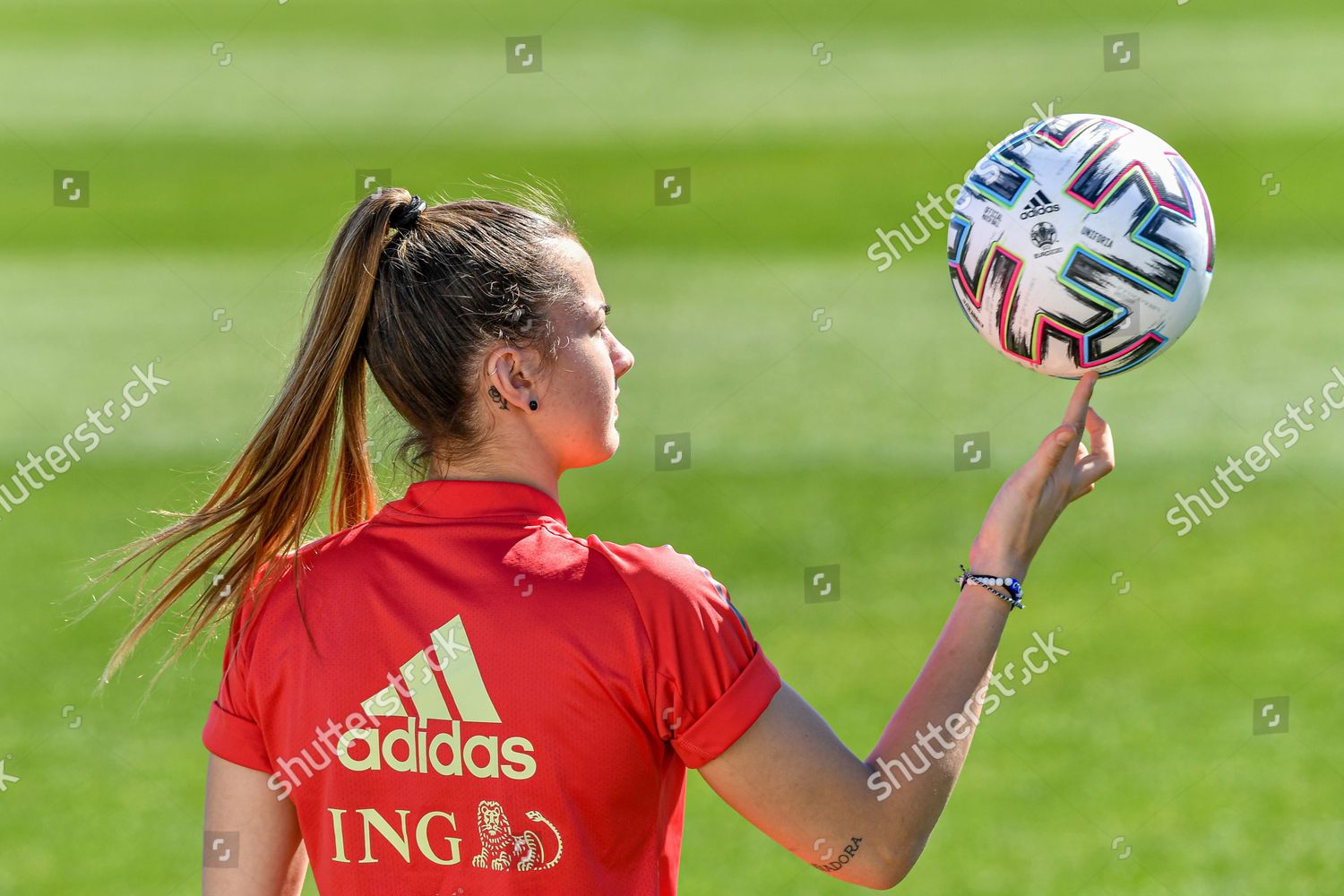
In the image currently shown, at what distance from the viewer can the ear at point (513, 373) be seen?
2.38 meters

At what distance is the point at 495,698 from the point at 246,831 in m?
0.56

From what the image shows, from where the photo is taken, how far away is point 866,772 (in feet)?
7.22

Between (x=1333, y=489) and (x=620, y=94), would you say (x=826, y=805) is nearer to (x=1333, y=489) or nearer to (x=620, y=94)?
(x=1333, y=489)

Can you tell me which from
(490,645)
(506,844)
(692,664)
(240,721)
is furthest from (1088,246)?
(240,721)

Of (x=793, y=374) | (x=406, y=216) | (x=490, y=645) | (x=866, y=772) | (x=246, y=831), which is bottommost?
(x=793, y=374)

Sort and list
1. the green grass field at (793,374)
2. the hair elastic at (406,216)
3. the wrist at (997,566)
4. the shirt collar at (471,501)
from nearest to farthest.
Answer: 1. the shirt collar at (471,501)
2. the wrist at (997,566)
3. the hair elastic at (406,216)
4. the green grass field at (793,374)

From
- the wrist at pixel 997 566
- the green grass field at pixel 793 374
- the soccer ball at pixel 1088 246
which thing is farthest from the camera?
the green grass field at pixel 793 374

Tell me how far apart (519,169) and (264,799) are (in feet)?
61.6

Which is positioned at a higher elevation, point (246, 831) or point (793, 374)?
point (246, 831)

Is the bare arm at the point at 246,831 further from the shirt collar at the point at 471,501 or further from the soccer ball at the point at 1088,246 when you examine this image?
the soccer ball at the point at 1088,246

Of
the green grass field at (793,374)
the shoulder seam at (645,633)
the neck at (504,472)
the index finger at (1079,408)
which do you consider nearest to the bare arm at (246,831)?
the neck at (504,472)

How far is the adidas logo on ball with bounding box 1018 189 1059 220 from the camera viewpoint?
3191 mm

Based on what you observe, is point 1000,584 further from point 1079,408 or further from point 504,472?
point 504,472

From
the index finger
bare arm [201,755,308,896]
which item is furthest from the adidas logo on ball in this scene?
bare arm [201,755,308,896]
